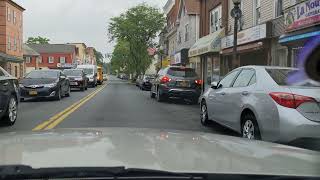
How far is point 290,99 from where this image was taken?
8258 mm

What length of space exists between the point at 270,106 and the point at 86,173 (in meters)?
6.37

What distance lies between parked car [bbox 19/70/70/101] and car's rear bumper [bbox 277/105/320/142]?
15.2m

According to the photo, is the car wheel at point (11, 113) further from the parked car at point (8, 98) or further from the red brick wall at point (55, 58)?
the red brick wall at point (55, 58)

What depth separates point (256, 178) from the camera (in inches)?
99.6

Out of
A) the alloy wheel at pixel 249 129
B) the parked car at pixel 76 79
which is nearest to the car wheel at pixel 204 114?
the alloy wheel at pixel 249 129

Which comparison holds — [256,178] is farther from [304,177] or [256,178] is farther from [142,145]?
[142,145]

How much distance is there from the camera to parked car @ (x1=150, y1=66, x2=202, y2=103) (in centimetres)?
2180

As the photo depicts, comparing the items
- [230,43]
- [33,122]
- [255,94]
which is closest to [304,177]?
[255,94]

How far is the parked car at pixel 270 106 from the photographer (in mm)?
8086

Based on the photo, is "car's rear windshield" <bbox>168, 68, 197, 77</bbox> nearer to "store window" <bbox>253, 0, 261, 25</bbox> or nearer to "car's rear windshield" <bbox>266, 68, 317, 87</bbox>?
"store window" <bbox>253, 0, 261, 25</bbox>

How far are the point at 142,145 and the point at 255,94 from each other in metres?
6.03

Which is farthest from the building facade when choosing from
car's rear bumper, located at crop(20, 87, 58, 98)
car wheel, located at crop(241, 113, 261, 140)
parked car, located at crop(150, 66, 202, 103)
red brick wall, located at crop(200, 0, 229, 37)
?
car wheel, located at crop(241, 113, 261, 140)

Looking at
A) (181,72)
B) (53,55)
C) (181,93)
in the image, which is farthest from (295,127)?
(53,55)

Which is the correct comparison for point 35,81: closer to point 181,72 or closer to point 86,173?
point 181,72
